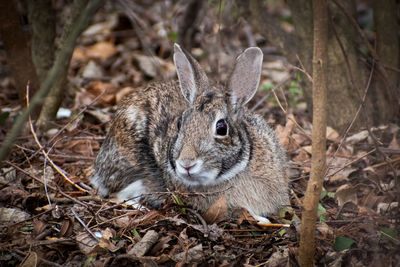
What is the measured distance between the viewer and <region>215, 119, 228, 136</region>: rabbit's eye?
412 centimetres

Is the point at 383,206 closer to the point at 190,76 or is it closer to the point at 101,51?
the point at 190,76

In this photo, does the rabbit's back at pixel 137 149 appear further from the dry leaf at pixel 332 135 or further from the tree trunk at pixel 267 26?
the dry leaf at pixel 332 135

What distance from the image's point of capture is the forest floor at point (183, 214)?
3535mm

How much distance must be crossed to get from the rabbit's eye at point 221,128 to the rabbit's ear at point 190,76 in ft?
1.71

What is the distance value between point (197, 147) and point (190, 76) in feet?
2.97

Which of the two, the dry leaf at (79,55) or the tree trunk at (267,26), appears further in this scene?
the dry leaf at (79,55)

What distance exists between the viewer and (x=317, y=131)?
2.87 meters

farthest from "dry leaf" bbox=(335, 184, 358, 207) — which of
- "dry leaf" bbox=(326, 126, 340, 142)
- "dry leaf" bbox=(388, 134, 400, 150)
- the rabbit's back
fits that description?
the rabbit's back

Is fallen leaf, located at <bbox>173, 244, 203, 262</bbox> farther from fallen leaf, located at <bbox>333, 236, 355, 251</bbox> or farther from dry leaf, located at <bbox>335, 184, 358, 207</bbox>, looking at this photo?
dry leaf, located at <bbox>335, 184, 358, 207</bbox>

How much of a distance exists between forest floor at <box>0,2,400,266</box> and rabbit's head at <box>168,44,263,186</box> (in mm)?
433

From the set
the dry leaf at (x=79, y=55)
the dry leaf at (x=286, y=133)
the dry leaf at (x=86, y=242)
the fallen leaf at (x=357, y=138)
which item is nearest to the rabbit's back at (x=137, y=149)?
the dry leaf at (x=86, y=242)

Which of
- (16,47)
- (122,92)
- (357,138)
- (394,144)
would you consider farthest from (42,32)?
(394,144)

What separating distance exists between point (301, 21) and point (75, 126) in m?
3.24

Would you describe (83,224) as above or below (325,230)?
above
